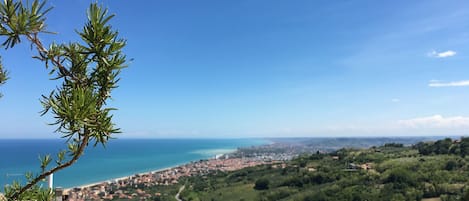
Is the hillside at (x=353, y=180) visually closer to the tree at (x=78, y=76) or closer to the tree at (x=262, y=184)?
the tree at (x=262, y=184)

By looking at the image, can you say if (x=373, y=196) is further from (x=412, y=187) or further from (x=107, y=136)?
(x=107, y=136)

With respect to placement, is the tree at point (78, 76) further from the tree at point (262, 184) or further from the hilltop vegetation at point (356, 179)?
the tree at point (262, 184)

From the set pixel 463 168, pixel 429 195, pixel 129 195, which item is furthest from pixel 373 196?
pixel 129 195

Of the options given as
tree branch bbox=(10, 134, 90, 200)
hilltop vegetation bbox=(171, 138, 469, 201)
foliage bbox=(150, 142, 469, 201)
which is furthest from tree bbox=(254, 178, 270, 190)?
tree branch bbox=(10, 134, 90, 200)

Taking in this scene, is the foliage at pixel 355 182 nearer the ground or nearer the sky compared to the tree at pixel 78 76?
nearer the ground

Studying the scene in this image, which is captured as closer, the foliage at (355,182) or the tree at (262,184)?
the foliage at (355,182)

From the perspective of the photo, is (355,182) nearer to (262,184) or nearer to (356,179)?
(356,179)

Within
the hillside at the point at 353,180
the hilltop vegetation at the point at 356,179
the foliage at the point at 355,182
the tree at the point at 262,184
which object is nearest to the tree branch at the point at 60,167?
the hilltop vegetation at the point at 356,179

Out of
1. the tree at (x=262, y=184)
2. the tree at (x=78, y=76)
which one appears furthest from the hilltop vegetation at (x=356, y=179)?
the tree at (x=78, y=76)

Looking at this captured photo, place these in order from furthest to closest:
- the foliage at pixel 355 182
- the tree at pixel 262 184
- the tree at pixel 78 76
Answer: the tree at pixel 262 184 < the foliage at pixel 355 182 < the tree at pixel 78 76

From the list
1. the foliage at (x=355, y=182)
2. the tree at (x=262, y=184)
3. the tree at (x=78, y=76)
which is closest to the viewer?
the tree at (x=78, y=76)
